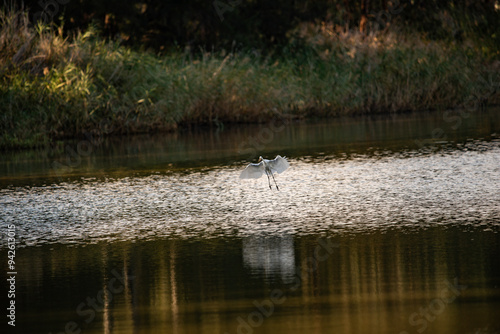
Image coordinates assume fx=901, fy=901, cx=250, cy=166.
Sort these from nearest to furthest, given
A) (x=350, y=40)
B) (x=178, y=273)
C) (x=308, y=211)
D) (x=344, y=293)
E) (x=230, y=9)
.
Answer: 1. (x=344, y=293)
2. (x=178, y=273)
3. (x=308, y=211)
4. (x=350, y=40)
5. (x=230, y=9)

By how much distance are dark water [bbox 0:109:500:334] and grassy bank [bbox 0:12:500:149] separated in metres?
5.58

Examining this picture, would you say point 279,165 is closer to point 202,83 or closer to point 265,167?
point 265,167

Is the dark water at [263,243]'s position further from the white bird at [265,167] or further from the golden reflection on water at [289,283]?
the white bird at [265,167]

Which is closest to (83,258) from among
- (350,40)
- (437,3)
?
(350,40)

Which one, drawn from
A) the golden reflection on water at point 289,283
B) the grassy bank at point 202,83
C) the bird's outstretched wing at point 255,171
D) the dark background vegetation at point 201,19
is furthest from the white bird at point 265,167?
the dark background vegetation at point 201,19

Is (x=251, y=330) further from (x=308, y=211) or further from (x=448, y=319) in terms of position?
(x=308, y=211)

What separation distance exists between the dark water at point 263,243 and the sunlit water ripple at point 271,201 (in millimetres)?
25

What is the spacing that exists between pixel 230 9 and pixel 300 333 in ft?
92.8

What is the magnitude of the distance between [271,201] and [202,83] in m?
13.2

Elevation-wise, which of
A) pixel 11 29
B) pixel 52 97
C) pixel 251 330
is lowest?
pixel 251 330

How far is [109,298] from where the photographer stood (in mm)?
6320

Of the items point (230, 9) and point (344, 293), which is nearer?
point (344, 293)

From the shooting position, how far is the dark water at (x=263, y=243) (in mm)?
5664

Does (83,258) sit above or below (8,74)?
below
